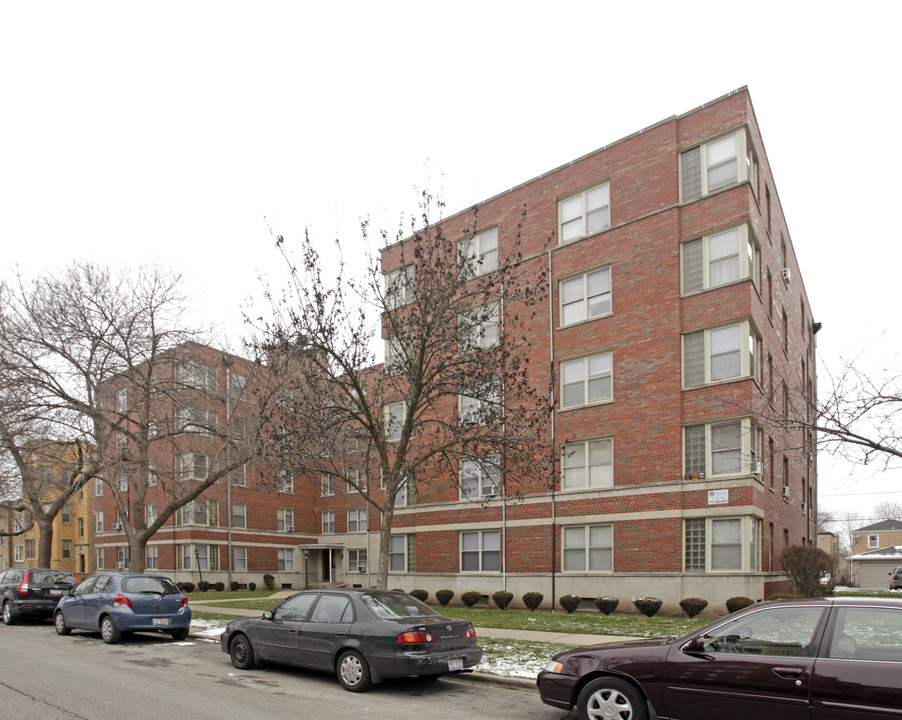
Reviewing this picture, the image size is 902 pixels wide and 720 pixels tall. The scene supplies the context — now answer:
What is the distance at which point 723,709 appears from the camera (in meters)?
6.59

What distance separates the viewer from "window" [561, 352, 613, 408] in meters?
25.0

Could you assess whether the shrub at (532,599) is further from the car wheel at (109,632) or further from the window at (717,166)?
the window at (717,166)

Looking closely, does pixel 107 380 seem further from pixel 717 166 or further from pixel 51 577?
pixel 717 166

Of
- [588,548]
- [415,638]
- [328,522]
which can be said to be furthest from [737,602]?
[328,522]

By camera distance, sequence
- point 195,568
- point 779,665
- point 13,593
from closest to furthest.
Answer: point 779,665 < point 13,593 < point 195,568

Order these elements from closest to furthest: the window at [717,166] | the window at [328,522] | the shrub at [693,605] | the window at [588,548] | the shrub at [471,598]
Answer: the shrub at [693,605]
the window at [717,166]
the window at [588,548]
the shrub at [471,598]
the window at [328,522]

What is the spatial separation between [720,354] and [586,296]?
5.18m

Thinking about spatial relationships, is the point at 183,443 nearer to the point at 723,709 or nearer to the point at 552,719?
the point at 552,719

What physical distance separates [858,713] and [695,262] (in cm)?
1903

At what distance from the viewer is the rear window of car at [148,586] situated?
15797 mm

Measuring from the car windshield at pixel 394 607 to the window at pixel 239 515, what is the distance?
3507 cm

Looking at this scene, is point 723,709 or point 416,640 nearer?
point 723,709

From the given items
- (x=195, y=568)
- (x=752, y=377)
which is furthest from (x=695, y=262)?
(x=195, y=568)

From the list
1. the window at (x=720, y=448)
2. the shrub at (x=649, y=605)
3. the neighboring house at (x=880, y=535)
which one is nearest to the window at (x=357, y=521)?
the shrub at (x=649, y=605)
